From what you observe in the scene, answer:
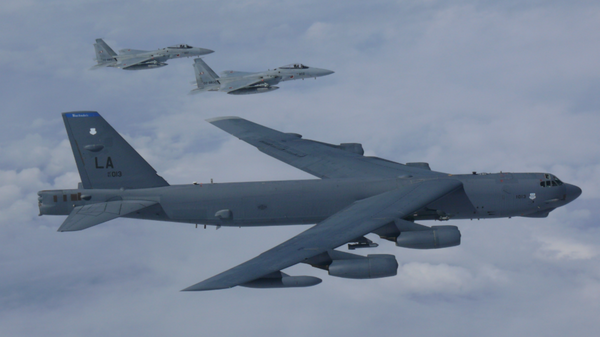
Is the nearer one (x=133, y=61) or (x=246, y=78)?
(x=246, y=78)

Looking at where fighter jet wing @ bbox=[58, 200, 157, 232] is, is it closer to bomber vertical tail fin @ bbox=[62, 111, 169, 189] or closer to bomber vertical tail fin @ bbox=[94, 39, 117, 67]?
bomber vertical tail fin @ bbox=[62, 111, 169, 189]

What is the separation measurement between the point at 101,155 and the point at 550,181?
24.1 m

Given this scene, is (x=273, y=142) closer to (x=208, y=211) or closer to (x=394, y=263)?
(x=208, y=211)

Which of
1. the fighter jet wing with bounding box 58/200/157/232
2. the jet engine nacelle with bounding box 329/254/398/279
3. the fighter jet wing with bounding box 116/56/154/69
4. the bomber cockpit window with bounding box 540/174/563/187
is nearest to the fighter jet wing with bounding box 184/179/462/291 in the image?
the jet engine nacelle with bounding box 329/254/398/279

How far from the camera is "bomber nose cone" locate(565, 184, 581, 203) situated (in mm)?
34875

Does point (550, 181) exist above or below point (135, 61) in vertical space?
below

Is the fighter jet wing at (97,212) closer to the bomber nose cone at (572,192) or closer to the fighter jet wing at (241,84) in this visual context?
the bomber nose cone at (572,192)

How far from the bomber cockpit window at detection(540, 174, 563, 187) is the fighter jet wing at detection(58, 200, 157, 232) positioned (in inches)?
825

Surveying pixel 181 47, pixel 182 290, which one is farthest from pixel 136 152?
pixel 181 47

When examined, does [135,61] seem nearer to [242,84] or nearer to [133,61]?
[133,61]

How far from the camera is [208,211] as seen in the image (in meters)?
34.2

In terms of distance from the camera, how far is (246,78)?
63.6 meters

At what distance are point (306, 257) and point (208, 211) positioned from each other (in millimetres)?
9945

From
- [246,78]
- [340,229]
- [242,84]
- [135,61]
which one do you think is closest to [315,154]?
[340,229]
